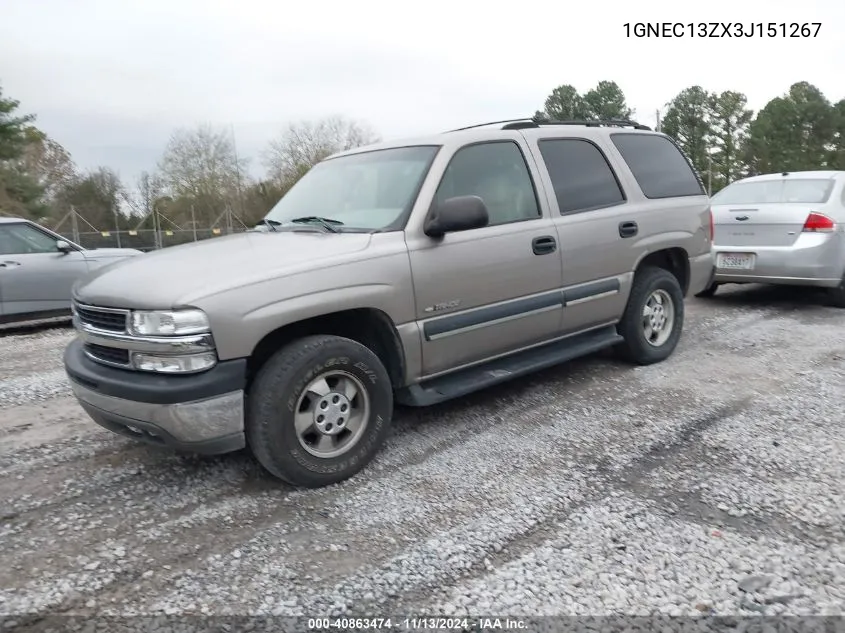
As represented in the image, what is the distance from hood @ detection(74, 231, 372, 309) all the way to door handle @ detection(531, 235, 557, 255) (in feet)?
3.98

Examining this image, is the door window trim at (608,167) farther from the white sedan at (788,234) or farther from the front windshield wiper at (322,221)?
the white sedan at (788,234)

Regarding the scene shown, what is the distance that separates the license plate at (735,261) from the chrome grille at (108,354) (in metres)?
6.79

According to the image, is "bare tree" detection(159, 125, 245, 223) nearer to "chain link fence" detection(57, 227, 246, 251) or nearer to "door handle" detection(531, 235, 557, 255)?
"chain link fence" detection(57, 227, 246, 251)

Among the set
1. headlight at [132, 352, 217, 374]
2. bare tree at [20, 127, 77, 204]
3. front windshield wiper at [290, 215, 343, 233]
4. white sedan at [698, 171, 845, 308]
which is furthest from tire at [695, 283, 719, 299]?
bare tree at [20, 127, 77, 204]

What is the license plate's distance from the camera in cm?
741

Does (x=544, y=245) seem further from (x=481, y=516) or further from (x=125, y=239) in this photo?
(x=125, y=239)

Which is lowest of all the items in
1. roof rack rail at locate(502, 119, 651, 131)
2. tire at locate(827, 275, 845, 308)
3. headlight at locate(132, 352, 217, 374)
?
tire at locate(827, 275, 845, 308)

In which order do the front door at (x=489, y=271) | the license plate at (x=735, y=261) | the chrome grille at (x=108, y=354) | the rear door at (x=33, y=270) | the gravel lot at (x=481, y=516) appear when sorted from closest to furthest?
1. the gravel lot at (x=481, y=516)
2. the chrome grille at (x=108, y=354)
3. the front door at (x=489, y=271)
4. the license plate at (x=735, y=261)
5. the rear door at (x=33, y=270)

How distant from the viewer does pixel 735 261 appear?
24.7ft

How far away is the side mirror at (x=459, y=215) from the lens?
11.6 feet

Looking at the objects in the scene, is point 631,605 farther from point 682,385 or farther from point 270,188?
point 270,188

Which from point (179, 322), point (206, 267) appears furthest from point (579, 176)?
point (179, 322)

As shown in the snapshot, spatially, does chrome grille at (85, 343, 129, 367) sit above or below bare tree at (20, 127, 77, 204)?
below

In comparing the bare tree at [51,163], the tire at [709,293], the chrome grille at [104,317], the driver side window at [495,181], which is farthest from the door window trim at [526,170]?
the bare tree at [51,163]
